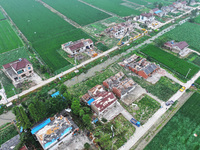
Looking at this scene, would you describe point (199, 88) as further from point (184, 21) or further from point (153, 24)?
point (184, 21)

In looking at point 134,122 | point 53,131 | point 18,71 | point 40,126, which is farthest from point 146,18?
point 40,126

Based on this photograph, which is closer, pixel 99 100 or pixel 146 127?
pixel 146 127

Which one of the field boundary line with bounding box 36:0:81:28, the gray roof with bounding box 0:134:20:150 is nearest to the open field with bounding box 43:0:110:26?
the field boundary line with bounding box 36:0:81:28

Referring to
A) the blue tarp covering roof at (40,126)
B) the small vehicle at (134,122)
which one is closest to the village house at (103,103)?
the small vehicle at (134,122)

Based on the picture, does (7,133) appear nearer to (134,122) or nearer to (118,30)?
(134,122)

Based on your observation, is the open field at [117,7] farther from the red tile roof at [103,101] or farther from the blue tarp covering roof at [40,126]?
the blue tarp covering roof at [40,126]

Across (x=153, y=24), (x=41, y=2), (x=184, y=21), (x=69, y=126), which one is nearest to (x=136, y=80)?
(x=69, y=126)
